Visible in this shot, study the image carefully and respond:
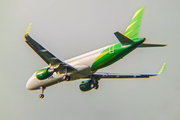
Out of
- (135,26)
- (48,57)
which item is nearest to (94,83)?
(48,57)

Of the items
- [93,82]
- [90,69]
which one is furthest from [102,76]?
[90,69]

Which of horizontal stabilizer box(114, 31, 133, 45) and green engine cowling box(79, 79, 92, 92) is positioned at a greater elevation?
horizontal stabilizer box(114, 31, 133, 45)

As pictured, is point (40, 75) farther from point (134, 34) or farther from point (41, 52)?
point (134, 34)

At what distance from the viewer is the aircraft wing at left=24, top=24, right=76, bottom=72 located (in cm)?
3231

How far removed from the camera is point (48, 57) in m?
34.7

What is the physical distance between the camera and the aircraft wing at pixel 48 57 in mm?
32312

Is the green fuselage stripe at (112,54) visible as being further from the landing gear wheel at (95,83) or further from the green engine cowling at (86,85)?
the green engine cowling at (86,85)

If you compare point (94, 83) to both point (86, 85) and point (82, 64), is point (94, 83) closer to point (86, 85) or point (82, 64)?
point (86, 85)

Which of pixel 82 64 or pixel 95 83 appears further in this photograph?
pixel 95 83

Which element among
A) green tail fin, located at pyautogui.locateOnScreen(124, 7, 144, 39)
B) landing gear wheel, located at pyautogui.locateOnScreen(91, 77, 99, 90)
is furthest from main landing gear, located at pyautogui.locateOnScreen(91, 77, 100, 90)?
green tail fin, located at pyautogui.locateOnScreen(124, 7, 144, 39)

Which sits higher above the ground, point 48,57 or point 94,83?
point 48,57

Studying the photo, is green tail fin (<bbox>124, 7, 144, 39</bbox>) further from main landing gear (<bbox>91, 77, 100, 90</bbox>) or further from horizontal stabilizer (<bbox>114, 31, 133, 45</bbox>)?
main landing gear (<bbox>91, 77, 100, 90</bbox>)

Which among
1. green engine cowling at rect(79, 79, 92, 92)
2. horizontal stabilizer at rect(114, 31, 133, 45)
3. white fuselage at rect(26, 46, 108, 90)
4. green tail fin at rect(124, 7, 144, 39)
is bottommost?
green engine cowling at rect(79, 79, 92, 92)

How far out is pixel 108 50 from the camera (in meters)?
35.0
